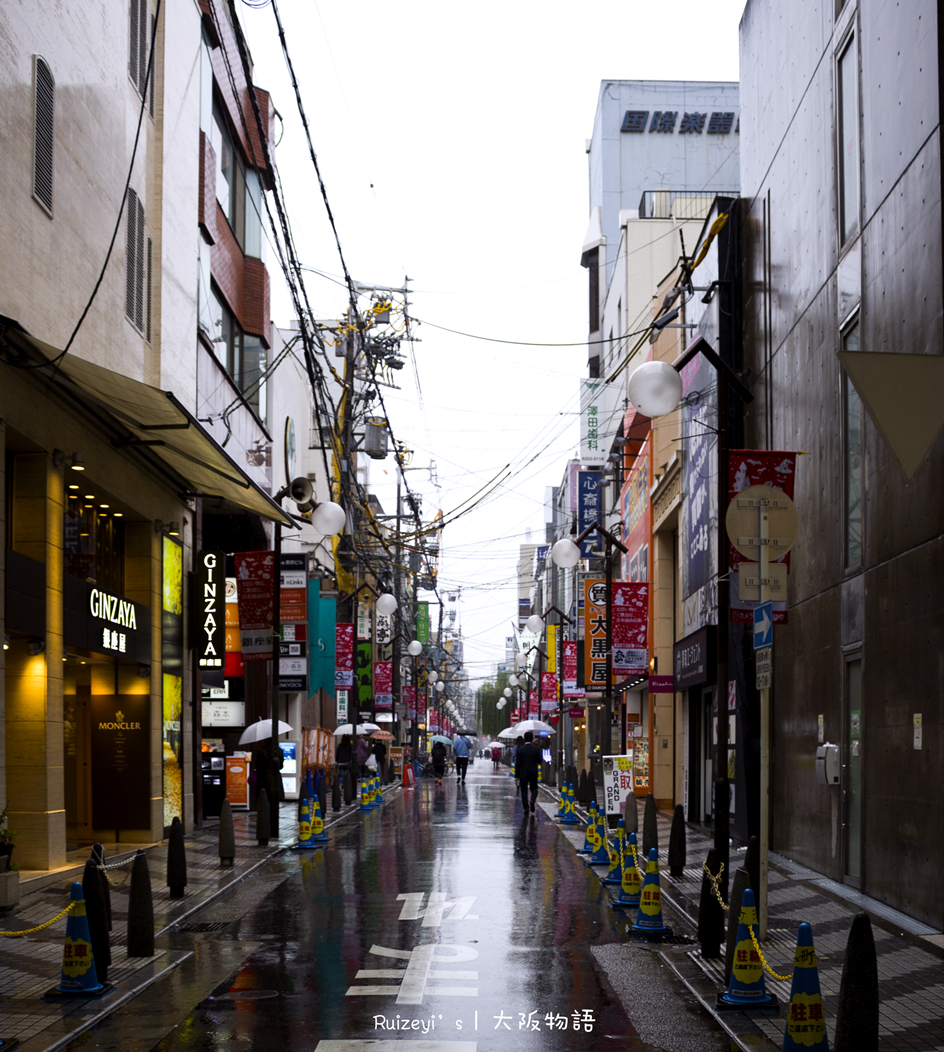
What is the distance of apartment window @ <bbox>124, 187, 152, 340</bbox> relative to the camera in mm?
21938

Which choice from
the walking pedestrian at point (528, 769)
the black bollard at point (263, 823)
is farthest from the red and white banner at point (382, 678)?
the black bollard at point (263, 823)

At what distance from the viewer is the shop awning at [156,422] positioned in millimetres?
15586

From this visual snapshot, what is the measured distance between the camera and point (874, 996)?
758 cm

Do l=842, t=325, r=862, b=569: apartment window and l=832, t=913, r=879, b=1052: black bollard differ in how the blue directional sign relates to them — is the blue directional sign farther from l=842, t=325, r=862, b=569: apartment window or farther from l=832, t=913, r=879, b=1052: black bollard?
l=842, t=325, r=862, b=569: apartment window

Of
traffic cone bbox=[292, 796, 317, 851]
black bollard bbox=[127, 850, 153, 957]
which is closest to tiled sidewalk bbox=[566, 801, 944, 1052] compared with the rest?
black bollard bbox=[127, 850, 153, 957]

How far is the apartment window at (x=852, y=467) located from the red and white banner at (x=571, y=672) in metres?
31.2

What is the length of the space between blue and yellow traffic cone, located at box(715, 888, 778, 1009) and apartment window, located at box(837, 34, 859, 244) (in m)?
10.9

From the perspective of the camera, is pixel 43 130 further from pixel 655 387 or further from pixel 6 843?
pixel 655 387

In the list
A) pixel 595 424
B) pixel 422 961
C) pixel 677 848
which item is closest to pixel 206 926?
pixel 422 961

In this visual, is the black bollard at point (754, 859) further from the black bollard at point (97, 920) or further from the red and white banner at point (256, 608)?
the red and white banner at point (256, 608)

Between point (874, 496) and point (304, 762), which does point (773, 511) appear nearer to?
point (874, 496)

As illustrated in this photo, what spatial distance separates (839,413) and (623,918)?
787cm

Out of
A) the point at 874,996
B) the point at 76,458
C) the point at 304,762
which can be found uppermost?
the point at 76,458

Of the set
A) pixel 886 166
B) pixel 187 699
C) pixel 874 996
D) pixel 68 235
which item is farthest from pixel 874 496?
pixel 187 699
